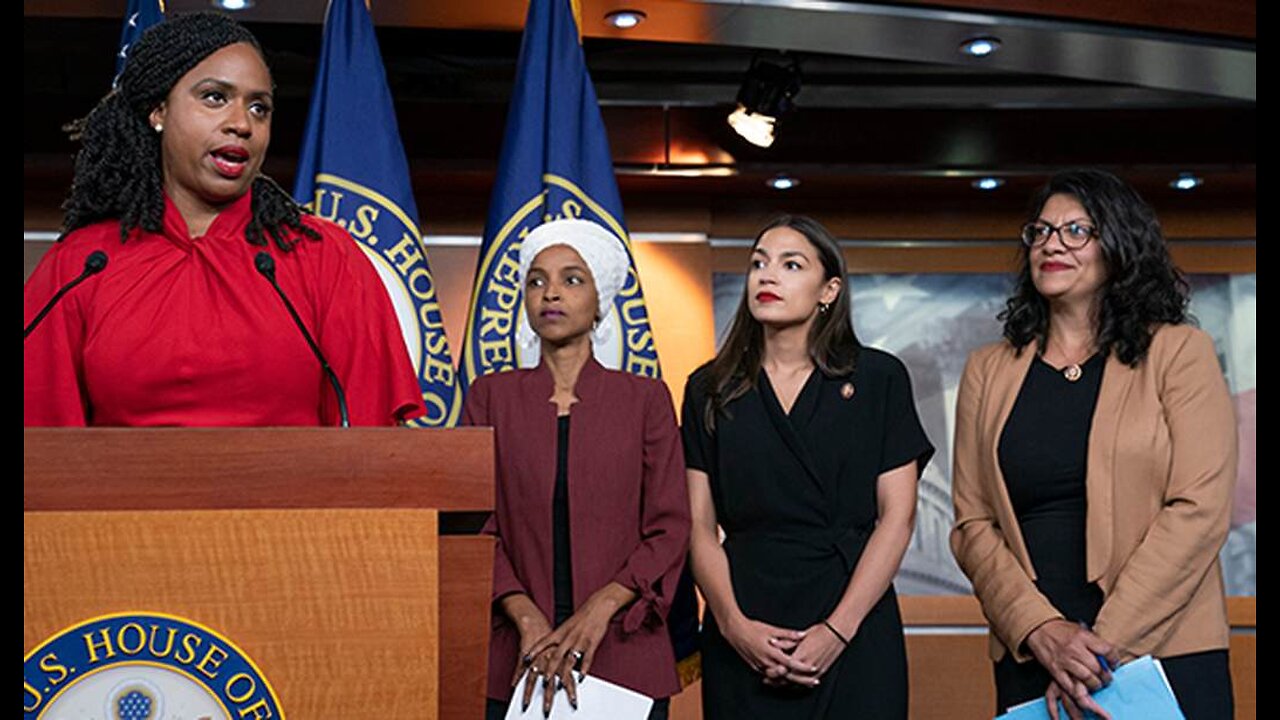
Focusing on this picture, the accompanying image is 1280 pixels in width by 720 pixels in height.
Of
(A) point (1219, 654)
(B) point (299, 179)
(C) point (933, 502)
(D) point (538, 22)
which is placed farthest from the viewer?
(C) point (933, 502)

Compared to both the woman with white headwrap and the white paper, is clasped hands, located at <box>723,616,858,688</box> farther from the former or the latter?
the white paper

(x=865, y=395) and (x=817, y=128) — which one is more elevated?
(x=817, y=128)

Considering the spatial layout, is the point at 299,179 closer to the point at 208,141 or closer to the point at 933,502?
the point at 208,141

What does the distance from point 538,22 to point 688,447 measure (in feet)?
4.50

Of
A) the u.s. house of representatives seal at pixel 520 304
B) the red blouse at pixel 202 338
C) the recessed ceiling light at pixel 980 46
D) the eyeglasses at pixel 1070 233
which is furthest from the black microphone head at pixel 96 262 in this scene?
the recessed ceiling light at pixel 980 46

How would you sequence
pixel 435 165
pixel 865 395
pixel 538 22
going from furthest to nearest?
1. pixel 435 165
2. pixel 538 22
3. pixel 865 395

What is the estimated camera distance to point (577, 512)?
106 inches

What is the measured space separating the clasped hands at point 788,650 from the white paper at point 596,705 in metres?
0.31

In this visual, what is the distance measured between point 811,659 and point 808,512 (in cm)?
28

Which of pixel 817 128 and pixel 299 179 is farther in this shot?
pixel 817 128

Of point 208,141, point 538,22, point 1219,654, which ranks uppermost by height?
point 538,22

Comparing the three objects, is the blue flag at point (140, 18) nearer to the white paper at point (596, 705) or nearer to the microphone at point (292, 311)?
the microphone at point (292, 311)

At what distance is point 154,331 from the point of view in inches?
81.6
